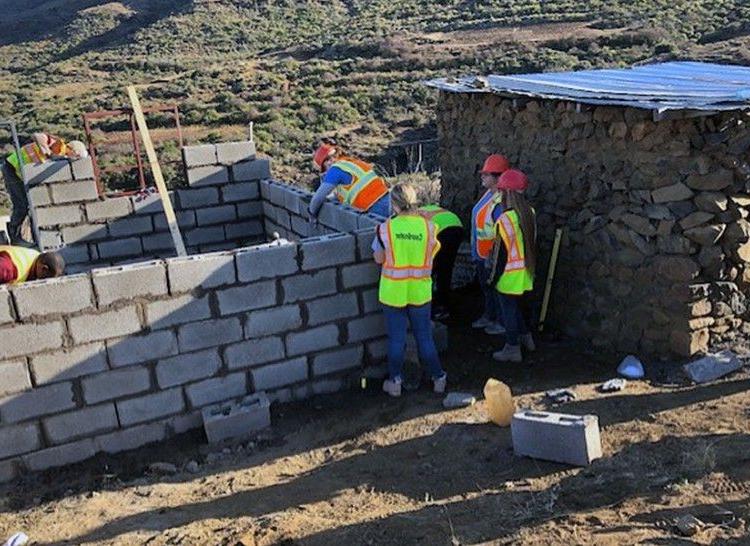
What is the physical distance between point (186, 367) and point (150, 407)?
38cm

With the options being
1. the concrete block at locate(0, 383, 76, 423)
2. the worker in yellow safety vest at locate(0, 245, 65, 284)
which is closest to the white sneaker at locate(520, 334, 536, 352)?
the concrete block at locate(0, 383, 76, 423)

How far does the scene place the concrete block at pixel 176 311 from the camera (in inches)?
214

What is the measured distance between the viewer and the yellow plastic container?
17.6ft

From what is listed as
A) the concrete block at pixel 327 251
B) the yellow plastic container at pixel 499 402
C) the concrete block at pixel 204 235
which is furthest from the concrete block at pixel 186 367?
the concrete block at pixel 204 235

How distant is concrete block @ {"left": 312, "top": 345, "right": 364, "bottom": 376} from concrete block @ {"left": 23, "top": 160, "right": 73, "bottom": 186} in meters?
4.64

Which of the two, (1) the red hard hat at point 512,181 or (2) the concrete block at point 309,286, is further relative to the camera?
(1) the red hard hat at point 512,181

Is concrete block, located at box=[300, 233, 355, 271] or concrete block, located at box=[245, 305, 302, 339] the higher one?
concrete block, located at box=[300, 233, 355, 271]

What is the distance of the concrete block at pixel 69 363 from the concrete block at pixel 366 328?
6.15ft

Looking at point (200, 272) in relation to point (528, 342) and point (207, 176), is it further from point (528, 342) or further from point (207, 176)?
point (207, 176)

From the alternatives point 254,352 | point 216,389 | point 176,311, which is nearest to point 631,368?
point 254,352

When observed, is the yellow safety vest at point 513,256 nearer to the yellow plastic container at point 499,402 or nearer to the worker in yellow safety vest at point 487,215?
the worker in yellow safety vest at point 487,215

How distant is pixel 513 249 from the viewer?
6.16m

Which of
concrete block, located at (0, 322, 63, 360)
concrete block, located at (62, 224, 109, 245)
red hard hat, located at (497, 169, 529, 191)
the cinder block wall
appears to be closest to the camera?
concrete block, located at (0, 322, 63, 360)

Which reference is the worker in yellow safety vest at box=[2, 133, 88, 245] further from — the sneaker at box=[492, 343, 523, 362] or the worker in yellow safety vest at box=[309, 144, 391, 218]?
the sneaker at box=[492, 343, 523, 362]
